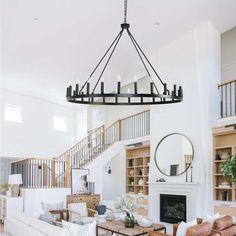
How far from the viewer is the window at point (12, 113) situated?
13289 mm

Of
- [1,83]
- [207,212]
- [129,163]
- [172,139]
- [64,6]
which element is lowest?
[207,212]

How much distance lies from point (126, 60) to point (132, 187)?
4.73 meters

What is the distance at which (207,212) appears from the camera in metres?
8.39

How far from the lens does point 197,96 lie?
29.1ft

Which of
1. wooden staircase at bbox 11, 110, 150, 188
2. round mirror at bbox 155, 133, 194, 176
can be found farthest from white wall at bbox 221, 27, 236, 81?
wooden staircase at bbox 11, 110, 150, 188

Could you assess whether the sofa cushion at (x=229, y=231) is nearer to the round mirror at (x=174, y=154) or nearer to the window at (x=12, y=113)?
the round mirror at (x=174, y=154)

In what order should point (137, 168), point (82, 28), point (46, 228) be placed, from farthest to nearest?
point (137, 168)
point (82, 28)
point (46, 228)

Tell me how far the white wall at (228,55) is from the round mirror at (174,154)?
233 centimetres

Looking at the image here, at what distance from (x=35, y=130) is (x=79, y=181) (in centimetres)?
430

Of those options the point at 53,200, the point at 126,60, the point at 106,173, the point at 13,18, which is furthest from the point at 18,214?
the point at 106,173

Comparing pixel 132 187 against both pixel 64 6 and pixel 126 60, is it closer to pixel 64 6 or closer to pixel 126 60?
pixel 126 60

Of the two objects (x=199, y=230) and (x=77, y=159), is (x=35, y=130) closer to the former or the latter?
(x=77, y=159)

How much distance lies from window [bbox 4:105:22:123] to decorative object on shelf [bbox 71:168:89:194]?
4147mm

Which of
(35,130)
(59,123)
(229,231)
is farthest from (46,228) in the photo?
(59,123)
